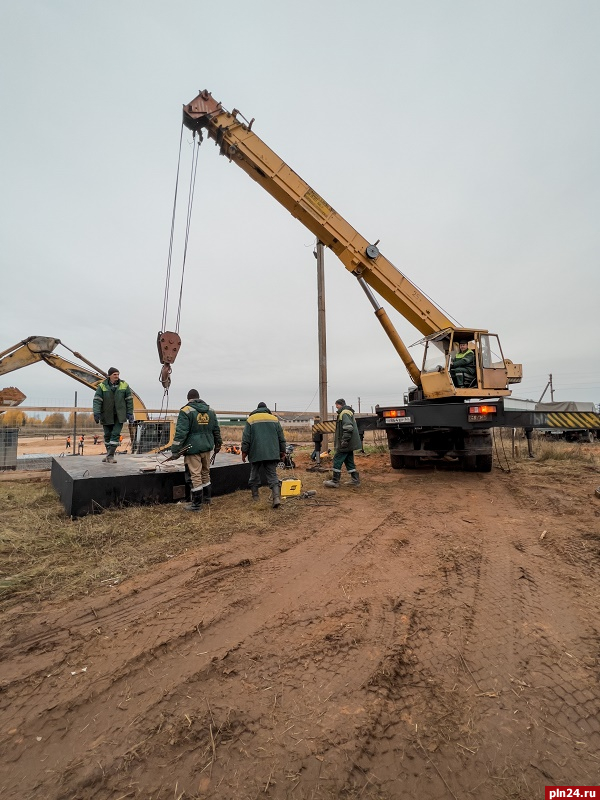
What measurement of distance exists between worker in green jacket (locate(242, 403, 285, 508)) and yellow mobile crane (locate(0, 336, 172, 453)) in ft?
15.0

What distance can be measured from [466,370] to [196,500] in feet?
20.3

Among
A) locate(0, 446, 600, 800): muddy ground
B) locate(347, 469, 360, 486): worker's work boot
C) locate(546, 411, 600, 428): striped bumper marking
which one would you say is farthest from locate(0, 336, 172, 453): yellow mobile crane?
locate(546, 411, 600, 428): striped bumper marking

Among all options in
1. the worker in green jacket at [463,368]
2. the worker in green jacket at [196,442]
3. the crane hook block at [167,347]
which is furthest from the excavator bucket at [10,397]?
the worker in green jacket at [463,368]

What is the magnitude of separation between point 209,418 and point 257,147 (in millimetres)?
6386

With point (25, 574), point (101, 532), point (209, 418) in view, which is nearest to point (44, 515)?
point (101, 532)

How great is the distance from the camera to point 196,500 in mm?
5156

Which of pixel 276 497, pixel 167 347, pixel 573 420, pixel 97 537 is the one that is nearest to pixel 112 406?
pixel 167 347

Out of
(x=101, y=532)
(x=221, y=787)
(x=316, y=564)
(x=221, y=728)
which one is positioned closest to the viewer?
(x=221, y=787)

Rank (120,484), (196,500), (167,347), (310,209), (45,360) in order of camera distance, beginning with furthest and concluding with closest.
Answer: (45,360), (310,209), (167,347), (196,500), (120,484)

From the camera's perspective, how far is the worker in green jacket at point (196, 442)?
516 cm

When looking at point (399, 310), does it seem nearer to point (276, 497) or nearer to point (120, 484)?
point (276, 497)

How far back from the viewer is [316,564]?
11.0 ft

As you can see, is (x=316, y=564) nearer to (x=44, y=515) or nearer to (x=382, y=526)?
(x=382, y=526)

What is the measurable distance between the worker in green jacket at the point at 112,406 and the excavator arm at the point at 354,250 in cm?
540
